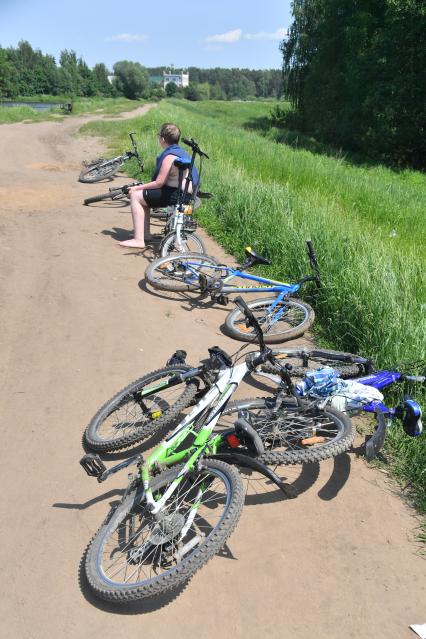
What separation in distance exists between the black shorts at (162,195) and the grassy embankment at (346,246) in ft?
4.15

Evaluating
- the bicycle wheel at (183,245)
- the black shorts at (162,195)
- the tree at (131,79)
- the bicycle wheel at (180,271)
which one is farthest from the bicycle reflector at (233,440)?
the tree at (131,79)

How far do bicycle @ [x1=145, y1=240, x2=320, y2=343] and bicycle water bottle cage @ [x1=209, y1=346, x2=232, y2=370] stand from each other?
144 cm

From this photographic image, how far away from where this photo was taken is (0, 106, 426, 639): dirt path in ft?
7.88

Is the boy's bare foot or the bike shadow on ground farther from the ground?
the boy's bare foot

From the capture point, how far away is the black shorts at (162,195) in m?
6.91

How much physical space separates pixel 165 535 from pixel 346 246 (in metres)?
4.35

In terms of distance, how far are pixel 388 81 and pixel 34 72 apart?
8970 centimetres

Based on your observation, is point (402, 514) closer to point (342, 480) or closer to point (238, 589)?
point (342, 480)

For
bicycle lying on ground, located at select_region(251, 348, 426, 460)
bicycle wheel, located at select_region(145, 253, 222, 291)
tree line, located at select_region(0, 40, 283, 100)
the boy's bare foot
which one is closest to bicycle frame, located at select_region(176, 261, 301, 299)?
bicycle wheel, located at select_region(145, 253, 222, 291)

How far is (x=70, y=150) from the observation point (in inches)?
657

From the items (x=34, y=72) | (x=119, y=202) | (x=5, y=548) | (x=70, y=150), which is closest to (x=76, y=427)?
(x=5, y=548)

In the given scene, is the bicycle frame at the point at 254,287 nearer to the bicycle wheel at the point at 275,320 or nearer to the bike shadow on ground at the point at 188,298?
the bicycle wheel at the point at 275,320

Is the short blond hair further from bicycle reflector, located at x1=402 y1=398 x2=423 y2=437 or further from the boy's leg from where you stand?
bicycle reflector, located at x1=402 y1=398 x2=423 y2=437

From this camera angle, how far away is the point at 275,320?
201 inches
